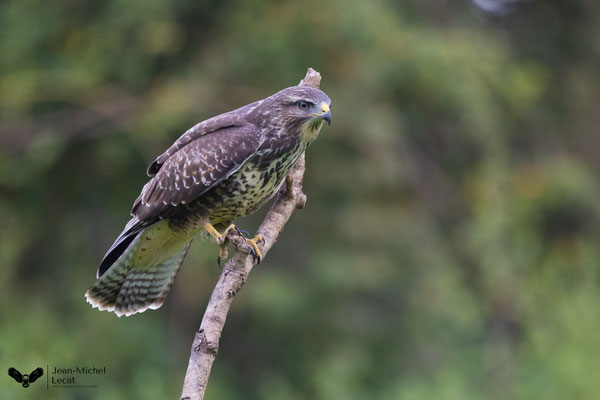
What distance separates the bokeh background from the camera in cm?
694

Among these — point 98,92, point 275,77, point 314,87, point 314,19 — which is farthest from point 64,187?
point 314,87

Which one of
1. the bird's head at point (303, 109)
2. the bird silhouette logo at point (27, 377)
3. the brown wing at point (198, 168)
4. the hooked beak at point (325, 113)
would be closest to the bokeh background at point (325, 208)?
the bird silhouette logo at point (27, 377)

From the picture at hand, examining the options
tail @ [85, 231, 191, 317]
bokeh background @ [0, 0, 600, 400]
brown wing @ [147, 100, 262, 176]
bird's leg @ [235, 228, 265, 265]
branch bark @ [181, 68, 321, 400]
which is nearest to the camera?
branch bark @ [181, 68, 321, 400]

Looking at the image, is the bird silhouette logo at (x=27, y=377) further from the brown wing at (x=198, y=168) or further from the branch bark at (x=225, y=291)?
the branch bark at (x=225, y=291)

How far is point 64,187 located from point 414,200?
10.5 feet

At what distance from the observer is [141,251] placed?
4301 mm

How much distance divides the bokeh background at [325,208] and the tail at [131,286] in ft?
5.68

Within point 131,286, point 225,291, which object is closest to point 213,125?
point 131,286

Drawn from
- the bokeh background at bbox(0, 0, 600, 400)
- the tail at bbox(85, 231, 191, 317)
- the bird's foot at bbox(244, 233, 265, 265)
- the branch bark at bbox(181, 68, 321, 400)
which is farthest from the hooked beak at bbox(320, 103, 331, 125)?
the bokeh background at bbox(0, 0, 600, 400)

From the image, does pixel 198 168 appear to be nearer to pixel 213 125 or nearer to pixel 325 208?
pixel 213 125

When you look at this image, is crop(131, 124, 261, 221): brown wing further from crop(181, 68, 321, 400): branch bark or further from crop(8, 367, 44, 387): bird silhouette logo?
crop(8, 367, 44, 387): bird silhouette logo

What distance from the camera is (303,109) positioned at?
3996 millimetres

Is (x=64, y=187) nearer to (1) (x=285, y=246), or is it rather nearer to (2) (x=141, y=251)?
(1) (x=285, y=246)

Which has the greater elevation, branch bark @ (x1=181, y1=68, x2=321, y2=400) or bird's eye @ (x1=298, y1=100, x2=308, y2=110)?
bird's eye @ (x1=298, y1=100, x2=308, y2=110)
